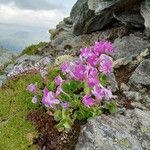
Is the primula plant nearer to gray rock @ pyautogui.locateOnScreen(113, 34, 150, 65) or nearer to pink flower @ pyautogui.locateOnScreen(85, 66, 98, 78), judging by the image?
pink flower @ pyautogui.locateOnScreen(85, 66, 98, 78)

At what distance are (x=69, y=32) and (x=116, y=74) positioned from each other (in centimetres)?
1091

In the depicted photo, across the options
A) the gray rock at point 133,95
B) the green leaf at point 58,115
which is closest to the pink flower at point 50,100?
the green leaf at point 58,115

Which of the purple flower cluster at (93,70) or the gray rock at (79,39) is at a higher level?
the purple flower cluster at (93,70)

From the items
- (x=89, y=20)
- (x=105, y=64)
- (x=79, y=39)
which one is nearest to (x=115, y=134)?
(x=105, y=64)

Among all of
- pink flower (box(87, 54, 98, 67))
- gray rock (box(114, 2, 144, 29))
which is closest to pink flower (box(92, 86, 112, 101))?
pink flower (box(87, 54, 98, 67))

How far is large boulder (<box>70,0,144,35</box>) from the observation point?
19.5m

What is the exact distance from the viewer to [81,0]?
85.7ft

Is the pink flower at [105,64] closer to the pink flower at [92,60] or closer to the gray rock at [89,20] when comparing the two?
the pink flower at [92,60]

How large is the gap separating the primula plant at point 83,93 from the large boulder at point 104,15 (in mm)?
6548

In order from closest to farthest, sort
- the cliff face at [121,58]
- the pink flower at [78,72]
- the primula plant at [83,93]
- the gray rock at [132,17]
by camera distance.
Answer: the cliff face at [121,58]
the primula plant at [83,93]
the pink flower at [78,72]
the gray rock at [132,17]

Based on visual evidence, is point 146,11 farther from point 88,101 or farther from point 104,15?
point 88,101

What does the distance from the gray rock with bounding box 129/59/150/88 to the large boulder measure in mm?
4444

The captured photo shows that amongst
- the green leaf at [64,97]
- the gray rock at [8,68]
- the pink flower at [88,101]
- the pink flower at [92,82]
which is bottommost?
the gray rock at [8,68]

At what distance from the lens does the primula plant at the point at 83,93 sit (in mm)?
12180
